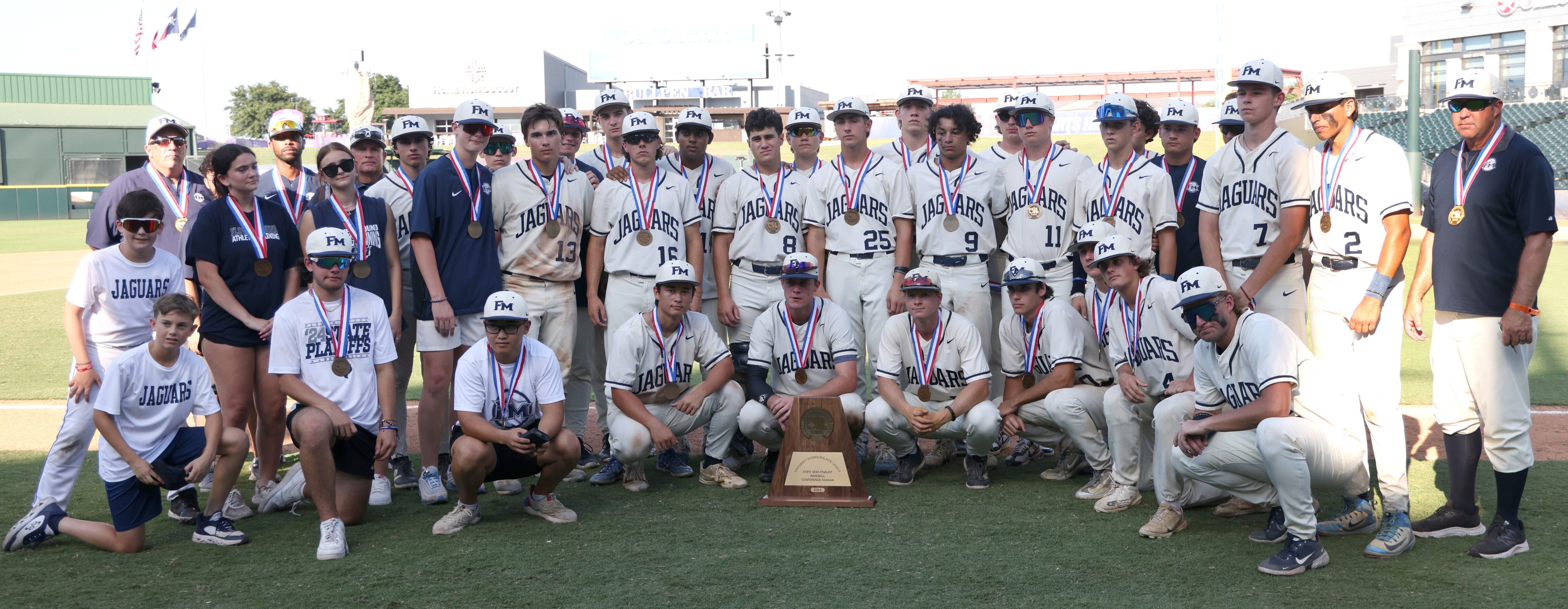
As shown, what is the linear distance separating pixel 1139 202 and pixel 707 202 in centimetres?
281

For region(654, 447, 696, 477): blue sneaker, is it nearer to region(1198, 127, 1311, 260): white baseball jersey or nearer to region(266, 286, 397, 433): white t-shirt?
region(266, 286, 397, 433): white t-shirt

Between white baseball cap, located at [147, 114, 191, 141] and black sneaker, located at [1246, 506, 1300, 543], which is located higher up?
white baseball cap, located at [147, 114, 191, 141]

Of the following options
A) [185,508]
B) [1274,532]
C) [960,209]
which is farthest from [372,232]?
[1274,532]

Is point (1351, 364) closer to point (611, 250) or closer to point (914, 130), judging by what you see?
point (914, 130)

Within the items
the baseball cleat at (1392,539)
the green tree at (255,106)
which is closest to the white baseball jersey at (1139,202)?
the baseball cleat at (1392,539)

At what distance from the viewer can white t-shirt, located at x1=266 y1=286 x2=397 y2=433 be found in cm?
530

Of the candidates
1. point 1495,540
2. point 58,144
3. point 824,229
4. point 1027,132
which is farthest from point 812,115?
point 58,144

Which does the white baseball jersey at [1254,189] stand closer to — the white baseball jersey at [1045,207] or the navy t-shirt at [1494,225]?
the navy t-shirt at [1494,225]

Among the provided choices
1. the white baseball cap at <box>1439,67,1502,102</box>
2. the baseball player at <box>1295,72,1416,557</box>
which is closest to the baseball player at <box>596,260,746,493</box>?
the baseball player at <box>1295,72,1416,557</box>

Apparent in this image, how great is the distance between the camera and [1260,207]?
564 centimetres

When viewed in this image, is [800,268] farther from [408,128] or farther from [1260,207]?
[408,128]

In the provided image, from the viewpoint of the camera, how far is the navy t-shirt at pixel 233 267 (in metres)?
5.56

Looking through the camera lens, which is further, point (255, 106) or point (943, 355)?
point (255, 106)

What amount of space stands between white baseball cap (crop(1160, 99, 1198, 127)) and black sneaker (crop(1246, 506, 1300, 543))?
111 inches
